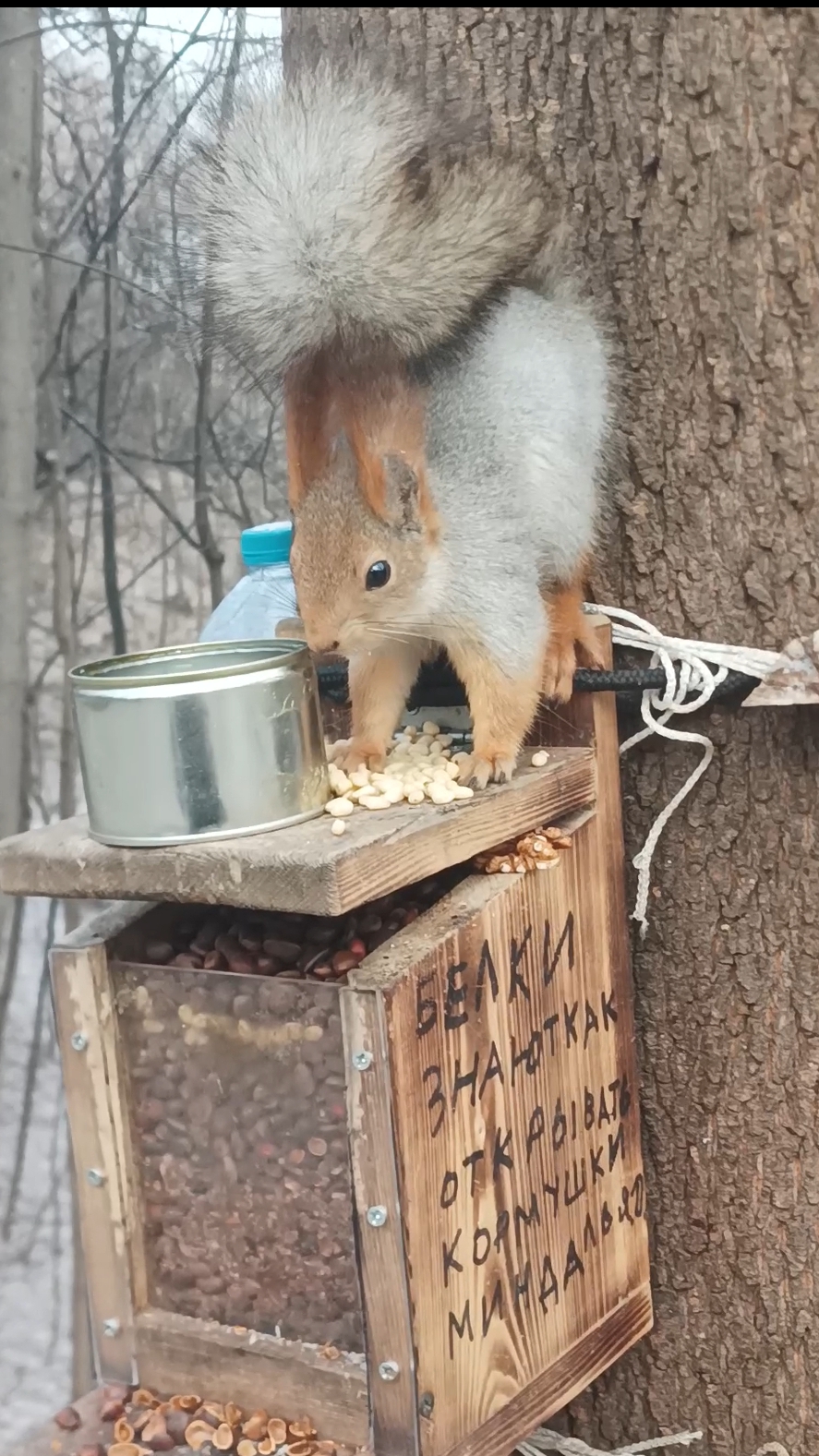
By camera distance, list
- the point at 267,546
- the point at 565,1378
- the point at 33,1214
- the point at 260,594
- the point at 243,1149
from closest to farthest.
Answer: the point at 243,1149 < the point at 565,1378 < the point at 267,546 < the point at 260,594 < the point at 33,1214

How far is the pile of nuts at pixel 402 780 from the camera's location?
2.74 ft

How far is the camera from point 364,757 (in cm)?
95

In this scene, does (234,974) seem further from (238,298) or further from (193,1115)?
(238,298)

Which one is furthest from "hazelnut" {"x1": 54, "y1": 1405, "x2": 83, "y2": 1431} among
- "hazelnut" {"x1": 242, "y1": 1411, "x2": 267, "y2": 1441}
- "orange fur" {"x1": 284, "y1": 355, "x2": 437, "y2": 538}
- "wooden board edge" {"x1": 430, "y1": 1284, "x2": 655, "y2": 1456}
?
"orange fur" {"x1": 284, "y1": 355, "x2": 437, "y2": 538}

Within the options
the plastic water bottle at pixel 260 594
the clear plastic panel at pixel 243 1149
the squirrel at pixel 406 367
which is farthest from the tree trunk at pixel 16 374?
the clear plastic panel at pixel 243 1149

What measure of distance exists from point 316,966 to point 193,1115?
0.47 feet

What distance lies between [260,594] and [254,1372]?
2.18 ft

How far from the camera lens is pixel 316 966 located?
791mm

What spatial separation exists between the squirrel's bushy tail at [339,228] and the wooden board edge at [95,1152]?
1.42 feet

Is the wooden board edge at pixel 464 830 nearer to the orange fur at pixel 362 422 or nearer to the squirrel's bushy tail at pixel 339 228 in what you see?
the orange fur at pixel 362 422

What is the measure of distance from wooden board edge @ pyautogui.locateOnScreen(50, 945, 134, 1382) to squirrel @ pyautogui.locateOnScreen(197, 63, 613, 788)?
0.25 metres

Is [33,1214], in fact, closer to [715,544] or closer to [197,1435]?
[197,1435]

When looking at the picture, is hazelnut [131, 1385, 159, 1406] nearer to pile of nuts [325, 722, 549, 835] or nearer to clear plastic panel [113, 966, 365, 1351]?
clear plastic panel [113, 966, 365, 1351]

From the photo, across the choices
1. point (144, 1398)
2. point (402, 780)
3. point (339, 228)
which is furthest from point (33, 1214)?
point (339, 228)
